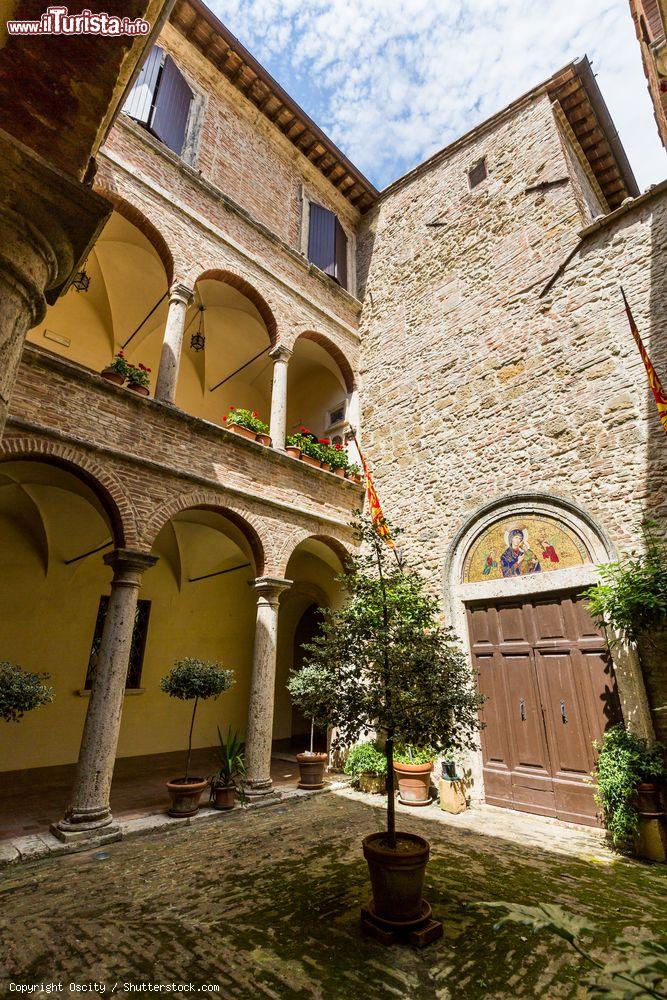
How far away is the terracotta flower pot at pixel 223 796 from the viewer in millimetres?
6234

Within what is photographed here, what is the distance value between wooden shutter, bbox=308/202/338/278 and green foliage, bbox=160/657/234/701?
350 inches

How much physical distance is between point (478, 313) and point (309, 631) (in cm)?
838

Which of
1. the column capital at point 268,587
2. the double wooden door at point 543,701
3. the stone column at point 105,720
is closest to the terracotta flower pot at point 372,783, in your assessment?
the double wooden door at point 543,701

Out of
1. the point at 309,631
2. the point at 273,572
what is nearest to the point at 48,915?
the point at 273,572

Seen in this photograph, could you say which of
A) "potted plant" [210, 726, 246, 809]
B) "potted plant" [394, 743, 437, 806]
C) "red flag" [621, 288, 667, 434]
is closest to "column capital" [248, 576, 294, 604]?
"potted plant" [210, 726, 246, 809]

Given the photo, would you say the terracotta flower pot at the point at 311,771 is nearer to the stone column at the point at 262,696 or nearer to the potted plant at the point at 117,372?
the stone column at the point at 262,696

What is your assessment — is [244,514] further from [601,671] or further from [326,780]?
[601,671]

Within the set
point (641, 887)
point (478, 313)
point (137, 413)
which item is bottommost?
point (641, 887)

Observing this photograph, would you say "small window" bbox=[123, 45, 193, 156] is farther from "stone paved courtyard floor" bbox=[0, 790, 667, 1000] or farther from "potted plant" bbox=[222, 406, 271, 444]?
"stone paved courtyard floor" bbox=[0, 790, 667, 1000]

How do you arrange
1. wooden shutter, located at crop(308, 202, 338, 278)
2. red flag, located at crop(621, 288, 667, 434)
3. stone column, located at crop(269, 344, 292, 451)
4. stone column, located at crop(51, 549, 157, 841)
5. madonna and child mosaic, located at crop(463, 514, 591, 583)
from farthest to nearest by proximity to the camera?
wooden shutter, located at crop(308, 202, 338, 278) → stone column, located at crop(269, 344, 292, 451) → madonna and child mosaic, located at crop(463, 514, 591, 583) → red flag, located at crop(621, 288, 667, 434) → stone column, located at crop(51, 549, 157, 841)

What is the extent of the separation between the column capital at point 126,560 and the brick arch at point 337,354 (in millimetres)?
5904

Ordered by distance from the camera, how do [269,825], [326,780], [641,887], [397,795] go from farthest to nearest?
[326,780] → [397,795] → [269,825] → [641,887]

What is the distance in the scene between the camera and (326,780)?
25.8 feet

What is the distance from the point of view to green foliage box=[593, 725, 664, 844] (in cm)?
496
